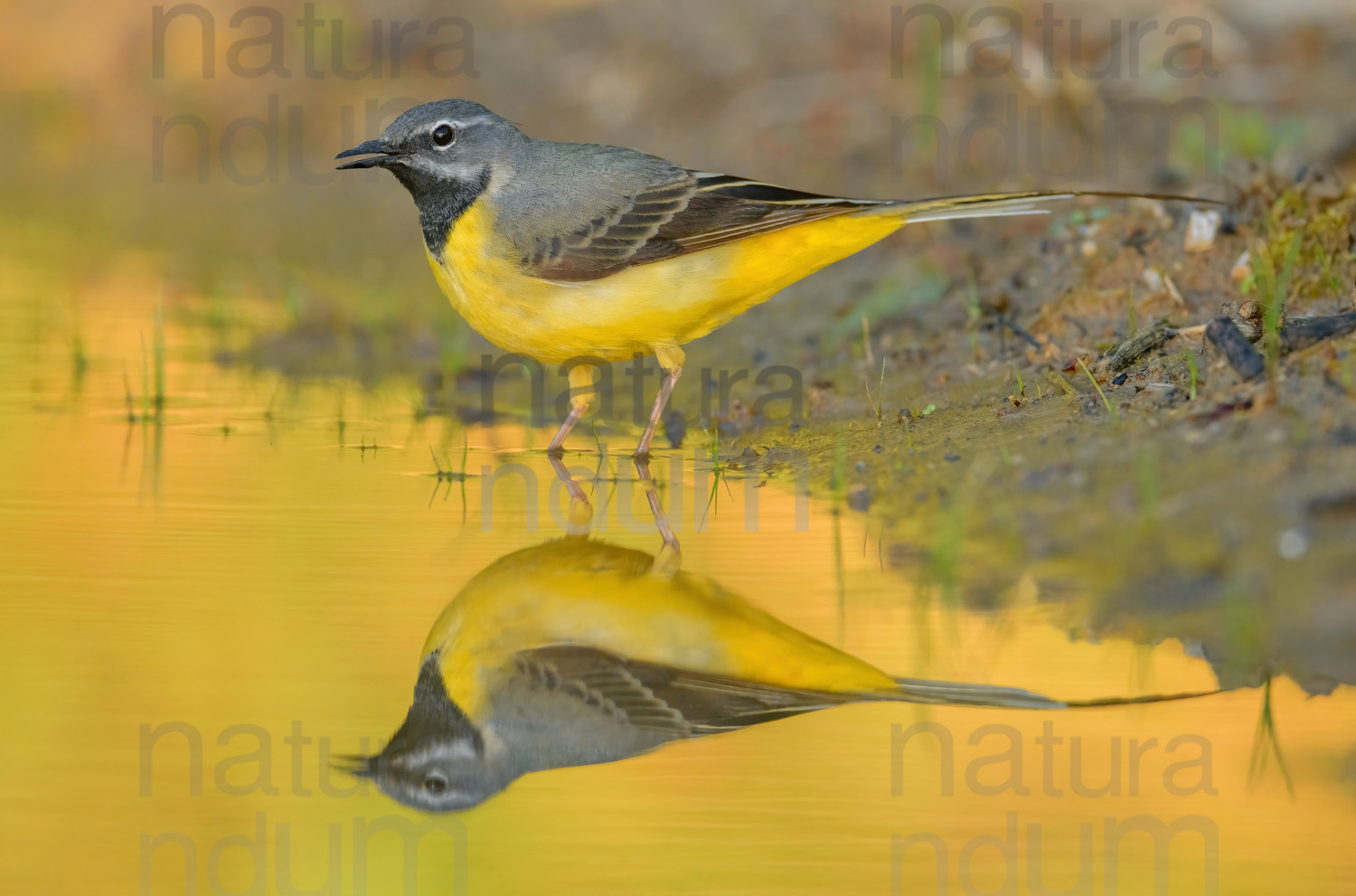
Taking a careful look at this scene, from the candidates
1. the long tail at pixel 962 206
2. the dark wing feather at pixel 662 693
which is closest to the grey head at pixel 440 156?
the long tail at pixel 962 206

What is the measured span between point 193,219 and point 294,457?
21.1ft

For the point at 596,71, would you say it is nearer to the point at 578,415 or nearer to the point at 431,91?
the point at 431,91

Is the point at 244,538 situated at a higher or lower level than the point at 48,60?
lower

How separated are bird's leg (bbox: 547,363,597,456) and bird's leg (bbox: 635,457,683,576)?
47 centimetres

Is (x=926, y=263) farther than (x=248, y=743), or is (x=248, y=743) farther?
(x=926, y=263)

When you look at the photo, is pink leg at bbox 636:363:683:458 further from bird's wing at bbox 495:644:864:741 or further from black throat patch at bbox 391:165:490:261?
bird's wing at bbox 495:644:864:741

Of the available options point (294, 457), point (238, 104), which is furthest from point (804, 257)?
point (238, 104)

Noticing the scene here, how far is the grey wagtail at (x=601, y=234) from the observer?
6332 mm

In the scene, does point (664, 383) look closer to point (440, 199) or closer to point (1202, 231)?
point (440, 199)

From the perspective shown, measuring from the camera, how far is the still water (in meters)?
3.18

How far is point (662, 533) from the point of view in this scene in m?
5.42

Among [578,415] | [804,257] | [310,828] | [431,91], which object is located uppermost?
[431,91]

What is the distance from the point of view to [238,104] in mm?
15094

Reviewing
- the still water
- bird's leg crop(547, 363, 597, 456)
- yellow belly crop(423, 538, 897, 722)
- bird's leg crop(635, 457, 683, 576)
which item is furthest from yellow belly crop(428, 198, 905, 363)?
yellow belly crop(423, 538, 897, 722)
